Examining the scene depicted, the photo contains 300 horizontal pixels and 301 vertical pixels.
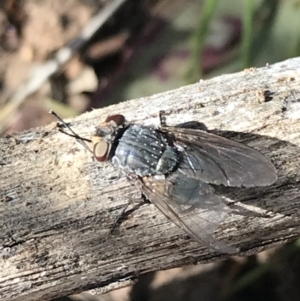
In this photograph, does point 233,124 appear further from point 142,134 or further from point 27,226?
point 27,226

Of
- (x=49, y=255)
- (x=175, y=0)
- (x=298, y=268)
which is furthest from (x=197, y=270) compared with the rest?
(x=175, y=0)

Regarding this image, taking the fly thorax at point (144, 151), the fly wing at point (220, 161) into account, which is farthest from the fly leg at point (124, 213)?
the fly wing at point (220, 161)

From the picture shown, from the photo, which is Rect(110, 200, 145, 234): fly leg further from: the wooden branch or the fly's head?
the fly's head

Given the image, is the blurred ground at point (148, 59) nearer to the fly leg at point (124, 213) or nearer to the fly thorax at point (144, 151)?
the fly thorax at point (144, 151)

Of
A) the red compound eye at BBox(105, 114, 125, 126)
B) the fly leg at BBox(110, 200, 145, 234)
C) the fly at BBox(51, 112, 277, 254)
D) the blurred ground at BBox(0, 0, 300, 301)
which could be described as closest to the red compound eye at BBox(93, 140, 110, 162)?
the fly at BBox(51, 112, 277, 254)

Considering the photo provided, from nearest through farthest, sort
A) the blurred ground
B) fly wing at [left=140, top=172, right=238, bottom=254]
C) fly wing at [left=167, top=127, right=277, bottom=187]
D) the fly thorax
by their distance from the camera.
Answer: fly wing at [left=140, top=172, right=238, bottom=254] → fly wing at [left=167, top=127, right=277, bottom=187] → the fly thorax → the blurred ground

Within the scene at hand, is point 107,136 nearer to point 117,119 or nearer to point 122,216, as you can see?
point 117,119

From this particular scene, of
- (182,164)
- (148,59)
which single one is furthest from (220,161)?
(148,59)
